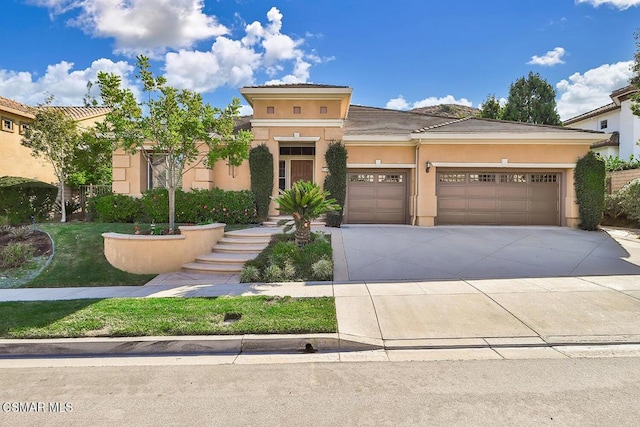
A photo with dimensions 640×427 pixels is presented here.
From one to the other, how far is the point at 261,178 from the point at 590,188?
13039mm

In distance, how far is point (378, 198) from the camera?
1483 centimetres

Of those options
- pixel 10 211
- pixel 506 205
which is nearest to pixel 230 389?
pixel 506 205

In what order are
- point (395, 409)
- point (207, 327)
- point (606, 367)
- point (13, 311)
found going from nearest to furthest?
point (395, 409) < point (606, 367) < point (207, 327) < point (13, 311)

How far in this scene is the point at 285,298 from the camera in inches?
247

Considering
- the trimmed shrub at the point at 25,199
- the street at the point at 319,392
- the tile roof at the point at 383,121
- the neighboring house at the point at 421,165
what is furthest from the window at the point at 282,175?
the street at the point at 319,392

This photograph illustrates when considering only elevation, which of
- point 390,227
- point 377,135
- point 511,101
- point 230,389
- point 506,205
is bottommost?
point 230,389

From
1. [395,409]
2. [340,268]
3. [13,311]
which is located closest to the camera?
[395,409]

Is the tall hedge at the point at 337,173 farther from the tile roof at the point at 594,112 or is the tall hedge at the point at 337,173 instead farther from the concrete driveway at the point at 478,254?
the tile roof at the point at 594,112

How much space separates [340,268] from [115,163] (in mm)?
11579

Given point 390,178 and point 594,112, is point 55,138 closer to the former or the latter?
point 390,178

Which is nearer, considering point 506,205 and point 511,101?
point 506,205

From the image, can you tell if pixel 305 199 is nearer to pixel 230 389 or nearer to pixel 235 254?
pixel 235 254

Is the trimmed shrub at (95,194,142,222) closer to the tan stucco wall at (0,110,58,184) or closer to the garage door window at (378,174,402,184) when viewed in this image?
the tan stucco wall at (0,110,58,184)

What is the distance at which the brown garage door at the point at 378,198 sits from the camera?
14773 mm
